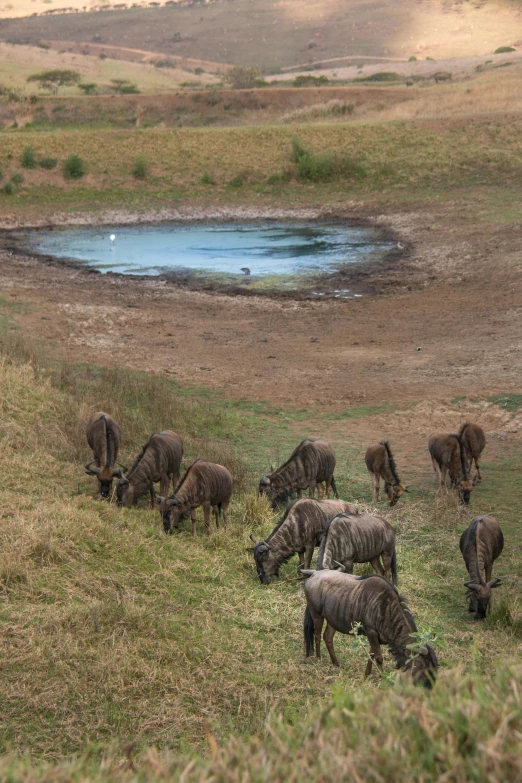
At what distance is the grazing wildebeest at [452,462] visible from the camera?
11.2 metres

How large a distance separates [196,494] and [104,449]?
67.9 inches

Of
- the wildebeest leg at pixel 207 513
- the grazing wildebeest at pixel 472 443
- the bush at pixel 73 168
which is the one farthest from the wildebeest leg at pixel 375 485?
the bush at pixel 73 168

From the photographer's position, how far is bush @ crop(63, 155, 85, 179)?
38688 mm

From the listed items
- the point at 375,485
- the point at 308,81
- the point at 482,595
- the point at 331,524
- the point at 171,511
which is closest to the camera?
the point at 482,595

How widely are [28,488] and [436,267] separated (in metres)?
18.6

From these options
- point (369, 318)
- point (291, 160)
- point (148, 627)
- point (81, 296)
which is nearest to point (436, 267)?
point (369, 318)

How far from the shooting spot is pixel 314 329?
21.1 m

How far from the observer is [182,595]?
8.06 metres

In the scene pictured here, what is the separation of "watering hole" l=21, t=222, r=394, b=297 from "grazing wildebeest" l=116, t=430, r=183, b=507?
532 inches

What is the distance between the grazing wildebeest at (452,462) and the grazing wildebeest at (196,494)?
9.61 feet

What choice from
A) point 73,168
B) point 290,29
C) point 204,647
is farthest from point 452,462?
point 290,29

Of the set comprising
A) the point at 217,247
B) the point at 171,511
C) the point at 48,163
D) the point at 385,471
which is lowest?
the point at 385,471

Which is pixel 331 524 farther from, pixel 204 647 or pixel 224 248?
pixel 224 248

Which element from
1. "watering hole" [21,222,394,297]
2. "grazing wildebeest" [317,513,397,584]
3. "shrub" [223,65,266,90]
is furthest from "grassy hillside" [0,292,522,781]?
"shrub" [223,65,266,90]
